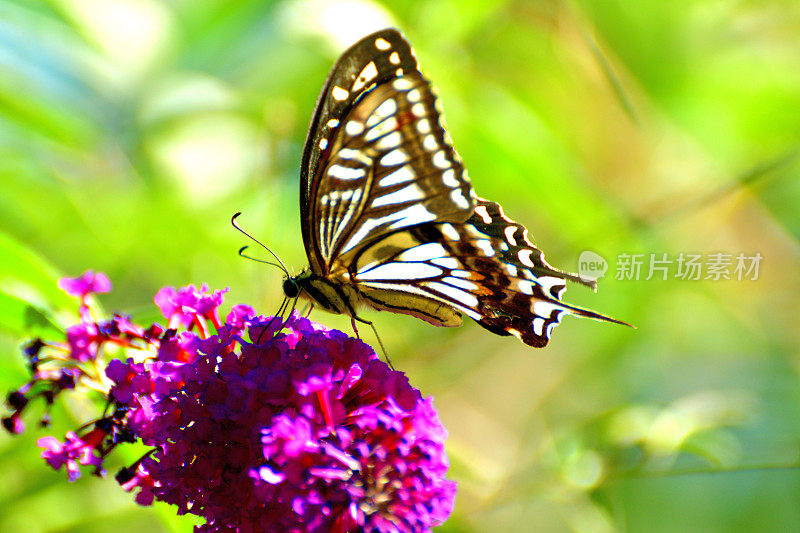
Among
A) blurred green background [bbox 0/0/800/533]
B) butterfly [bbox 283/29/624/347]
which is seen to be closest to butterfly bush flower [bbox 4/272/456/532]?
blurred green background [bbox 0/0/800/533]

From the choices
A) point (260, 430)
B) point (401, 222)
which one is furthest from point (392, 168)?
point (260, 430)

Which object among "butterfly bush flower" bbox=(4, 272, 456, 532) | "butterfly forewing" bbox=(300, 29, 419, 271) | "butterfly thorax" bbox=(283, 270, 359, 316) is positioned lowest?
"butterfly bush flower" bbox=(4, 272, 456, 532)

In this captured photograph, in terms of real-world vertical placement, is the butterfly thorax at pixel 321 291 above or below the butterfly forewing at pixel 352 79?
below

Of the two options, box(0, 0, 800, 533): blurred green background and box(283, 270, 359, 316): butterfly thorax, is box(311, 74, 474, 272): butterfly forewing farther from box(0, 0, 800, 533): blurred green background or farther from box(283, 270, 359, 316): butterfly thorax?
box(0, 0, 800, 533): blurred green background

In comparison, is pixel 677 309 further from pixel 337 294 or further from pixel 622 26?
pixel 337 294

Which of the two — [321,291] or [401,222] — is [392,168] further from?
[321,291]

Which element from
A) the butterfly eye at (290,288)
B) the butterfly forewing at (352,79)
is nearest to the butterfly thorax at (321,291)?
the butterfly eye at (290,288)

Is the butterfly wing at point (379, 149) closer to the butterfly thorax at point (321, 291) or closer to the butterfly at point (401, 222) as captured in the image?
the butterfly at point (401, 222)
